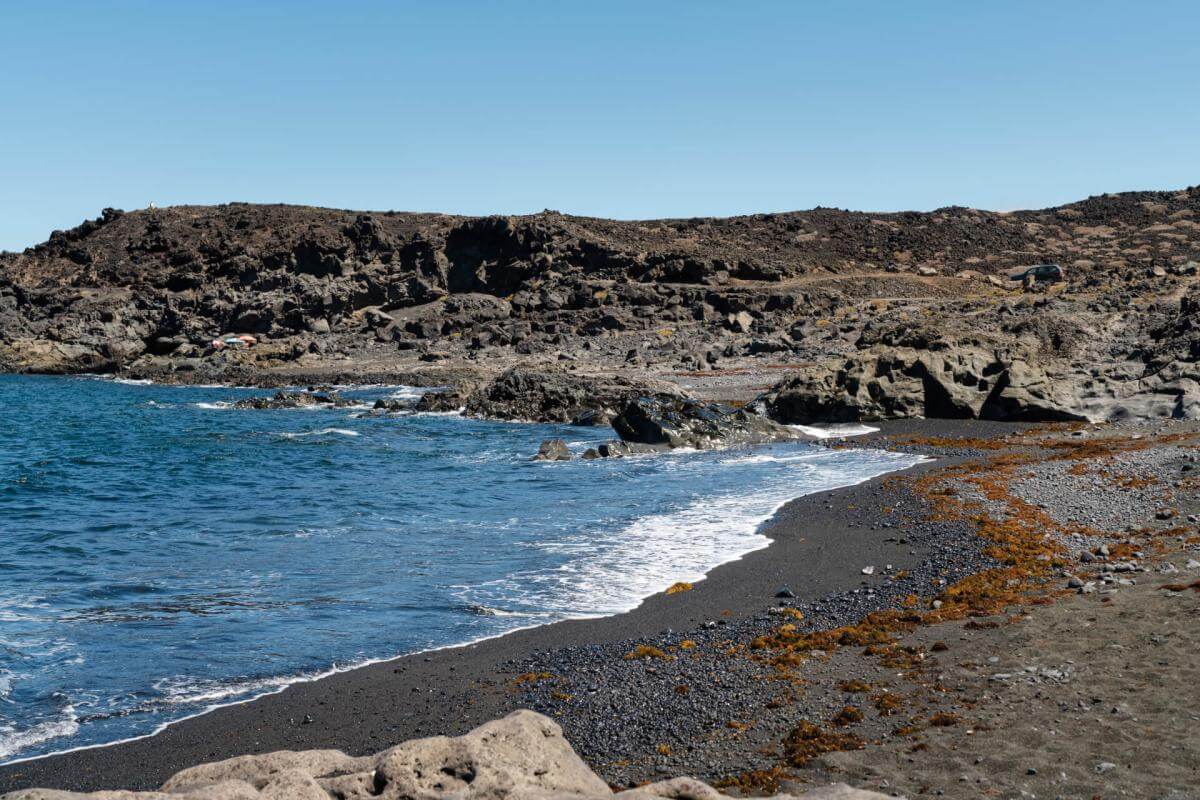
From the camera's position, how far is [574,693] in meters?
9.47

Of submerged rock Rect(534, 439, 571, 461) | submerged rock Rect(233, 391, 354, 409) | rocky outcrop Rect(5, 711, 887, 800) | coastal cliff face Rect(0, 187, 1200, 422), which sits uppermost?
coastal cliff face Rect(0, 187, 1200, 422)

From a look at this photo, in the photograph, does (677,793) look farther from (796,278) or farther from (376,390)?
(796,278)

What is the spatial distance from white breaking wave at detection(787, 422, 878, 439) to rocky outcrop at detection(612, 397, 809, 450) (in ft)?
2.26

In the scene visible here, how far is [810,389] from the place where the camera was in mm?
32469

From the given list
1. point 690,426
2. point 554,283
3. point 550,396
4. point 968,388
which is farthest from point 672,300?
point 690,426

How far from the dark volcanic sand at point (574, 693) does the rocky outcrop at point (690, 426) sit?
1464cm

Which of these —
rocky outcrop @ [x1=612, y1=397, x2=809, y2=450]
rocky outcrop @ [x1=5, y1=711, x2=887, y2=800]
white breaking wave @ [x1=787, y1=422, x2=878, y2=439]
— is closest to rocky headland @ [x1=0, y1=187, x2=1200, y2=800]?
rocky outcrop @ [x1=5, y1=711, x2=887, y2=800]

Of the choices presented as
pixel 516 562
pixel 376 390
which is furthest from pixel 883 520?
pixel 376 390

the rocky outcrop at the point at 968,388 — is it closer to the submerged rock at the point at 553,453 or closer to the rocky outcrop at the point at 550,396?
the rocky outcrop at the point at 550,396

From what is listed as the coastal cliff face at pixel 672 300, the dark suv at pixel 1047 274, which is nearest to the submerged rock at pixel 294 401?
the coastal cliff face at pixel 672 300

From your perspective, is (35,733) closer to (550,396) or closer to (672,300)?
(550,396)

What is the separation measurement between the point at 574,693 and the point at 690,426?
2063 cm

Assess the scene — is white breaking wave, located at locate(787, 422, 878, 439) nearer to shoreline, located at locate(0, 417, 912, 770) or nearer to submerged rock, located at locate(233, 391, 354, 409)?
shoreline, located at locate(0, 417, 912, 770)

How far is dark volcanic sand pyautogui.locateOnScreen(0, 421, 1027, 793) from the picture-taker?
820 cm
